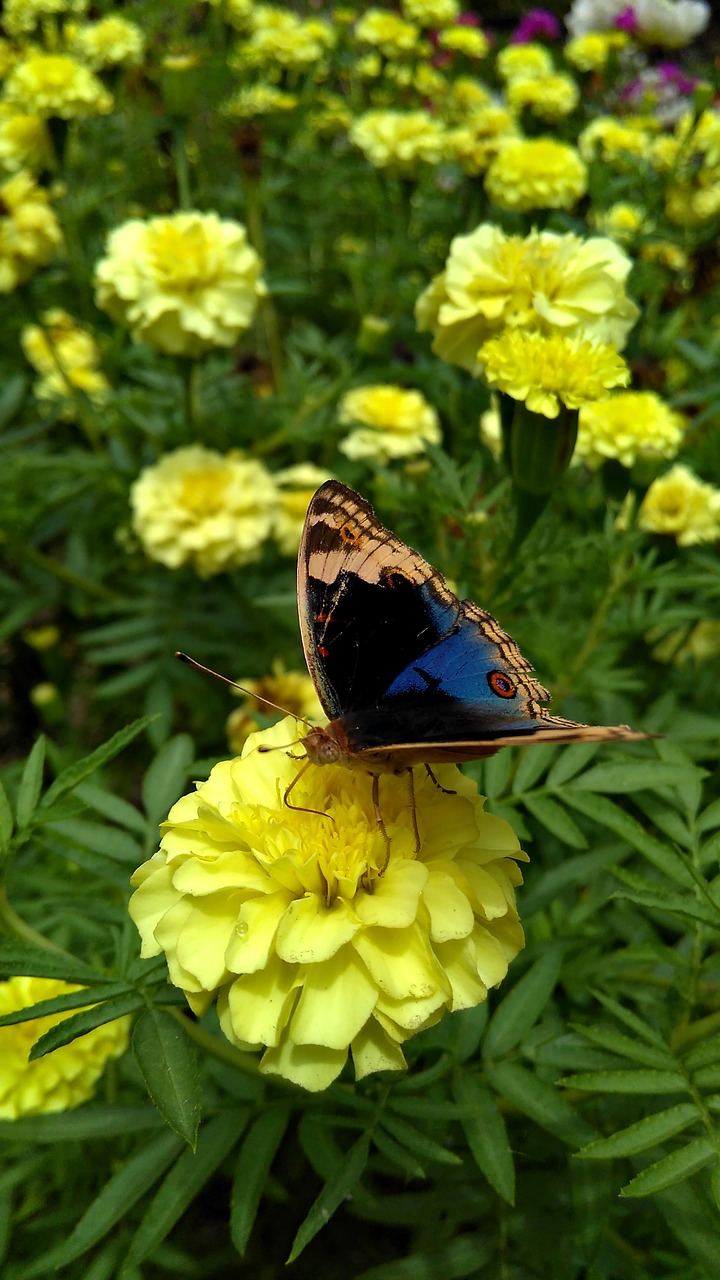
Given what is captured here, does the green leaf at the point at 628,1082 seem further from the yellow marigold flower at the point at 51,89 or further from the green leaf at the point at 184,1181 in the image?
the yellow marigold flower at the point at 51,89

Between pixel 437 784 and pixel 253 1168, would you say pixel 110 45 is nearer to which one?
pixel 437 784

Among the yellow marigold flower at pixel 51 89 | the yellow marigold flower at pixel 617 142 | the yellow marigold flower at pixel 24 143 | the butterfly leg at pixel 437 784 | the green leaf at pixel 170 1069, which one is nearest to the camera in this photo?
the green leaf at pixel 170 1069

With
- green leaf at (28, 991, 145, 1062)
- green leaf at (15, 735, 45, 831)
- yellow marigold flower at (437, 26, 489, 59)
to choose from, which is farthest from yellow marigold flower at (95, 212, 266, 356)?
yellow marigold flower at (437, 26, 489, 59)

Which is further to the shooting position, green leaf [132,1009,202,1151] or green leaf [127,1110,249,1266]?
green leaf [127,1110,249,1266]

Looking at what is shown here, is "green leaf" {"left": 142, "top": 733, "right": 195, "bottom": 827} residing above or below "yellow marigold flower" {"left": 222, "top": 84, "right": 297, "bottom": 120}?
below

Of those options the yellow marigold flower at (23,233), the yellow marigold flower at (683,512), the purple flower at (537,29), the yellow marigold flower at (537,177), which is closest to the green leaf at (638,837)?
the yellow marigold flower at (683,512)

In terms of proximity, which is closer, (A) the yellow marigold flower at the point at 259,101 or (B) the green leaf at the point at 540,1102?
(B) the green leaf at the point at 540,1102

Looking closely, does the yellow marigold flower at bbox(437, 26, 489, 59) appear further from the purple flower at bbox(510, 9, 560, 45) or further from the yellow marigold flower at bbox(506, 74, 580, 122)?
the purple flower at bbox(510, 9, 560, 45)

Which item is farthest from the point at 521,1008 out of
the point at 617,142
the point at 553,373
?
the point at 617,142
